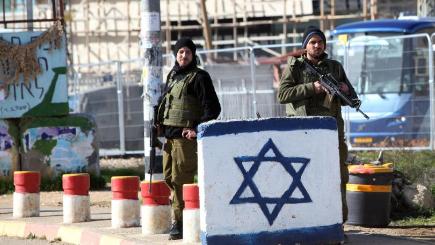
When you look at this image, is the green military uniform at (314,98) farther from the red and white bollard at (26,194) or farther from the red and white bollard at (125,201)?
the red and white bollard at (26,194)

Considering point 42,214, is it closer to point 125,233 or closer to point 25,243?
point 25,243

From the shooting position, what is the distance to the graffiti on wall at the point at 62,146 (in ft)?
54.3

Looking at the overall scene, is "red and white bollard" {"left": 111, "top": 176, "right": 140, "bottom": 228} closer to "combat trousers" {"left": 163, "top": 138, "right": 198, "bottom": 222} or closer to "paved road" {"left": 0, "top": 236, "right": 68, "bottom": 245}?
"paved road" {"left": 0, "top": 236, "right": 68, "bottom": 245}

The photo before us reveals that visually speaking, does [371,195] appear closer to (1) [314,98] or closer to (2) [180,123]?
(1) [314,98]

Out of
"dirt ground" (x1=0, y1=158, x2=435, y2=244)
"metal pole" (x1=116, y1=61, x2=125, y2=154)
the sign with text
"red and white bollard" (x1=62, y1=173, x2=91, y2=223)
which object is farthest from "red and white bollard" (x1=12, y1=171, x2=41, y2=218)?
"metal pole" (x1=116, y1=61, x2=125, y2=154)

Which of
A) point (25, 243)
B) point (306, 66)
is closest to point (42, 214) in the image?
point (25, 243)

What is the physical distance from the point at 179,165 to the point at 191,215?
0.55m

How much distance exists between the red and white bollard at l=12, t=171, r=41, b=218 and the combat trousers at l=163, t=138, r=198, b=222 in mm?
2893

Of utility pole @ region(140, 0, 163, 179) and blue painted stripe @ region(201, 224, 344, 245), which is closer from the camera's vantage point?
blue painted stripe @ region(201, 224, 344, 245)

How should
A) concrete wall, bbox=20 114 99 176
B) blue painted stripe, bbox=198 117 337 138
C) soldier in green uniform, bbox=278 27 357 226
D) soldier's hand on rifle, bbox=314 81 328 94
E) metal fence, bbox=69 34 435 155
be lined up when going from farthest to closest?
1. metal fence, bbox=69 34 435 155
2. concrete wall, bbox=20 114 99 176
3. soldier in green uniform, bbox=278 27 357 226
4. soldier's hand on rifle, bbox=314 81 328 94
5. blue painted stripe, bbox=198 117 337 138

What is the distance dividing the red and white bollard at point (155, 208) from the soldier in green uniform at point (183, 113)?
0.30m

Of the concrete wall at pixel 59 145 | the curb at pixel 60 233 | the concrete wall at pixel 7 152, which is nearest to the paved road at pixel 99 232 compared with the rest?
the curb at pixel 60 233

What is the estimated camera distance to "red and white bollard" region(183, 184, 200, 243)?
966 cm

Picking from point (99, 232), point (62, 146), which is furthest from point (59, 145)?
point (99, 232)
